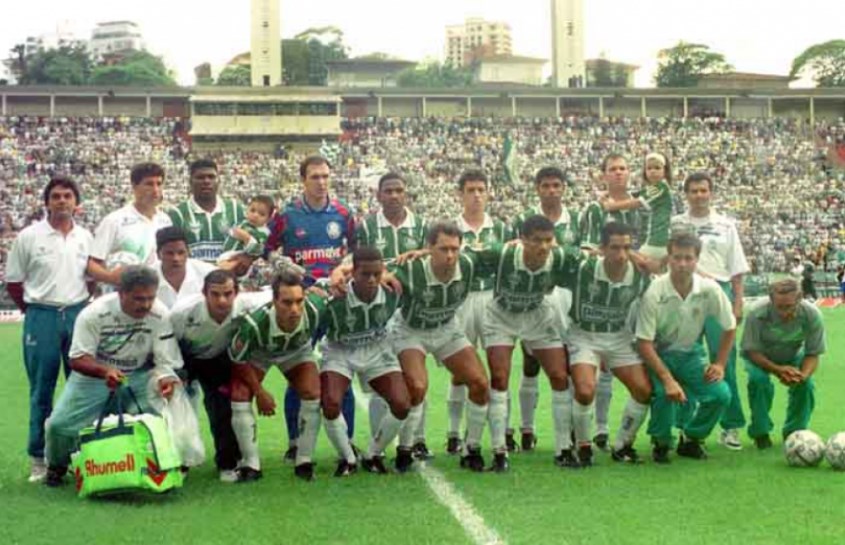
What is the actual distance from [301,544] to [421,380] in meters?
2.35

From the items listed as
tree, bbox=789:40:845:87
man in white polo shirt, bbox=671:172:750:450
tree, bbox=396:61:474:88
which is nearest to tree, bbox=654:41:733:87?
tree, bbox=789:40:845:87

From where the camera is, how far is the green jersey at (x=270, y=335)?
24.4 ft

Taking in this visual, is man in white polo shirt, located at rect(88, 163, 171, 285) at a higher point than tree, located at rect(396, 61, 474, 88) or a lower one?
lower

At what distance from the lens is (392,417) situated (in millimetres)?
7684

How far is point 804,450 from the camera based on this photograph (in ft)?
24.8

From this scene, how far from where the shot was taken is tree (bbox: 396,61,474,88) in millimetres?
91500

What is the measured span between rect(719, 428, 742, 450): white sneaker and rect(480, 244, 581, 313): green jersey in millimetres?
1785

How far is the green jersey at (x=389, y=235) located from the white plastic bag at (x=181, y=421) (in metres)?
1.81

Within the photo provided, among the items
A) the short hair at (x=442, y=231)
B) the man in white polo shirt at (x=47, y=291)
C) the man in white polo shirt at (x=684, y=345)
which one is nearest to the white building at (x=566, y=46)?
the man in white polo shirt at (x=684, y=345)

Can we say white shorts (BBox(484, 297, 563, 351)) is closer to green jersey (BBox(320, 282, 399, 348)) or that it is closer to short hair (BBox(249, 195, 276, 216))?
green jersey (BBox(320, 282, 399, 348))

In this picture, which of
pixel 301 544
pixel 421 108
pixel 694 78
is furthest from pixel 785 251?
pixel 694 78

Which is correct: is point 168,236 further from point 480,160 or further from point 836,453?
point 480,160

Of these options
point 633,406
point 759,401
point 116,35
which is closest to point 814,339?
point 759,401

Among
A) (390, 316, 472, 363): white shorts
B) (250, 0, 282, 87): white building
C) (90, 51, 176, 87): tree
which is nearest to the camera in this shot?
(390, 316, 472, 363): white shorts
